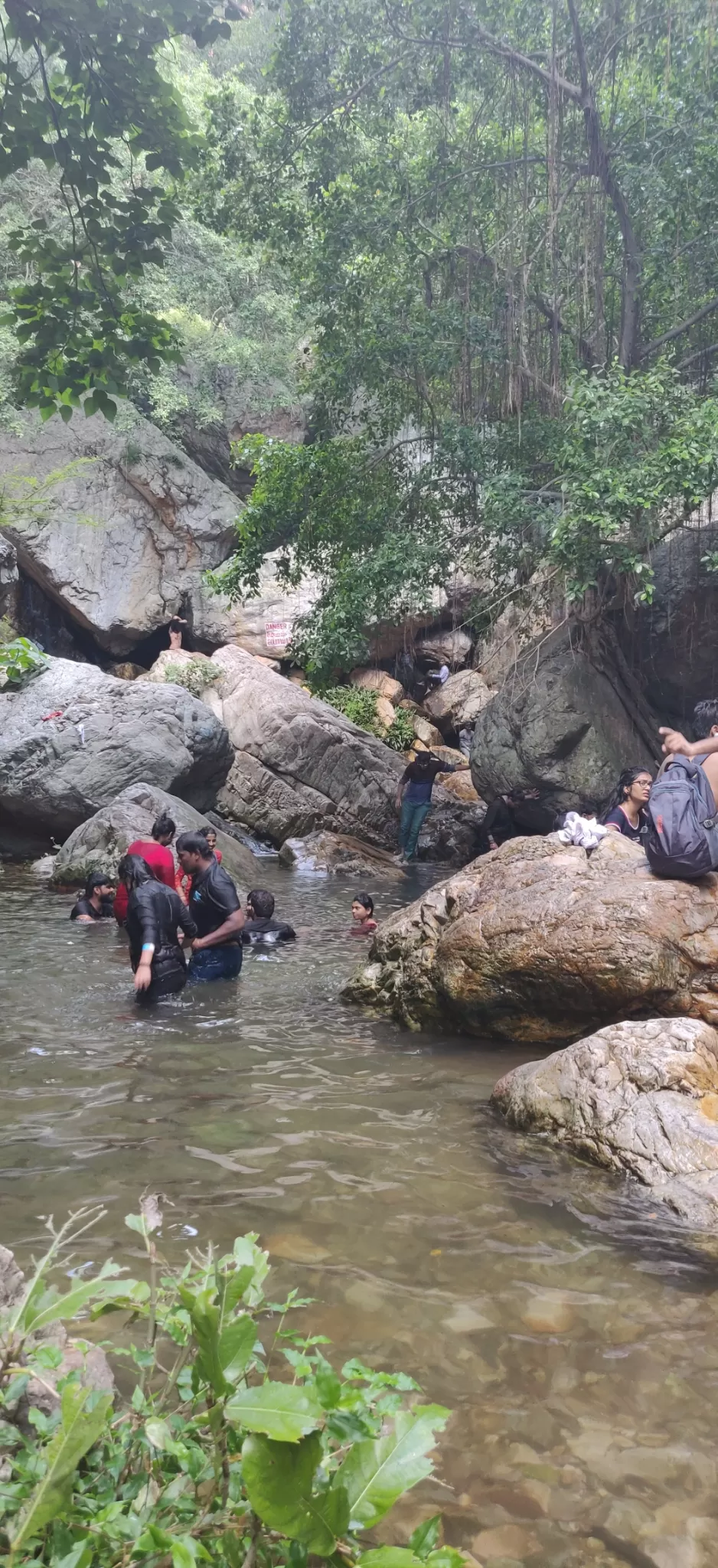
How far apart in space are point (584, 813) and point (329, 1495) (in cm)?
1447

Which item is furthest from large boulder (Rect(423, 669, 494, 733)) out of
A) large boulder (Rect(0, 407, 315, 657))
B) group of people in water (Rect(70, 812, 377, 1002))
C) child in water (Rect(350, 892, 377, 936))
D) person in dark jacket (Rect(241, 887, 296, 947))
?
group of people in water (Rect(70, 812, 377, 1002))

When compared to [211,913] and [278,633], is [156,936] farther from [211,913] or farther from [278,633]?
[278,633]

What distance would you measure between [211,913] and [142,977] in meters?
1.19

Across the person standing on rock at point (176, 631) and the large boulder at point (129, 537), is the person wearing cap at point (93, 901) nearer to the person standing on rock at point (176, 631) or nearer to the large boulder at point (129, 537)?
the person standing on rock at point (176, 631)

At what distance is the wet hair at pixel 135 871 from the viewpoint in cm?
732

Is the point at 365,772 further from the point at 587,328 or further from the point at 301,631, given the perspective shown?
the point at 587,328

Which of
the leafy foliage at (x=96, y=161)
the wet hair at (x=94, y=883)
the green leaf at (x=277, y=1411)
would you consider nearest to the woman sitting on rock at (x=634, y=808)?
the leafy foliage at (x=96, y=161)

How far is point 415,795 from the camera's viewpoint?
15719 mm

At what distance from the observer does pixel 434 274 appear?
1471 centimetres

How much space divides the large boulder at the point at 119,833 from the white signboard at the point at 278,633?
37.5 feet

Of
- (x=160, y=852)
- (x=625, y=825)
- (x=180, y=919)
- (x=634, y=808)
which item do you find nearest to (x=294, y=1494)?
(x=180, y=919)

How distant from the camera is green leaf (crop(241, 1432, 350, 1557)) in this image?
136 cm

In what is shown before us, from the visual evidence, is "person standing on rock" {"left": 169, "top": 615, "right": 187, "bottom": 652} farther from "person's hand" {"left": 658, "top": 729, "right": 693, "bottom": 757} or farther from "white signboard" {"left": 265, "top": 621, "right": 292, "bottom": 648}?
"person's hand" {"left": 658, "top": 729, "right": 693, "bottom": 757}

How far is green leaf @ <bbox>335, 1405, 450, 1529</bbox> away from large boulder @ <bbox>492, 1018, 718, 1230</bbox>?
2.33 meters
